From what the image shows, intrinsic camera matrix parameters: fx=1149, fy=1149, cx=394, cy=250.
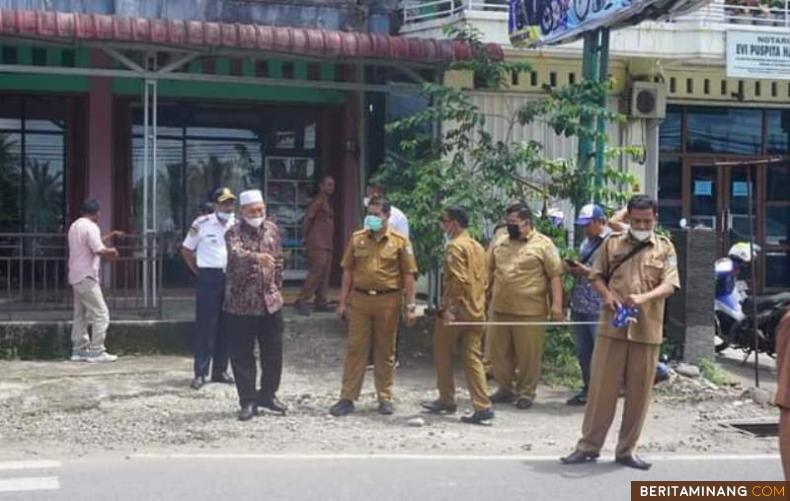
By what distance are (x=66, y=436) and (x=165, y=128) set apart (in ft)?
23.6

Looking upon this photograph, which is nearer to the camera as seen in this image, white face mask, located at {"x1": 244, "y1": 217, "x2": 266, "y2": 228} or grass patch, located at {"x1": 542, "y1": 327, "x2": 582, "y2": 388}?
white face mask, located at {"x1": 244, "y1": 217, "x2": 266, "y2": 228}

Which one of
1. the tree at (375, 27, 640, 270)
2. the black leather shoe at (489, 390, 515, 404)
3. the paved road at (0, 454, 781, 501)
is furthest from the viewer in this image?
the tree at (375, 27, 640, 270)

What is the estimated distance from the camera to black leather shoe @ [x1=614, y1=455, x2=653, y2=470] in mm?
7770

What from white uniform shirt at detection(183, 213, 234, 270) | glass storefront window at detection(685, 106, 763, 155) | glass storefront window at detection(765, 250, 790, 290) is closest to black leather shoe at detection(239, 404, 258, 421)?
white uniform shirt at detection(183, 213, 234, 270)

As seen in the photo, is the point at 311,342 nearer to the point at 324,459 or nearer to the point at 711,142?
the point at 324,459

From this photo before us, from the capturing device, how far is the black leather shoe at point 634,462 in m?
7.77

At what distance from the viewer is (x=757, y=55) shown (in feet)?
47.6

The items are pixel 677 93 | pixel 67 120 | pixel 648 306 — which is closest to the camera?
pixel 648 306

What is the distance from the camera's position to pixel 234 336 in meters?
9.30

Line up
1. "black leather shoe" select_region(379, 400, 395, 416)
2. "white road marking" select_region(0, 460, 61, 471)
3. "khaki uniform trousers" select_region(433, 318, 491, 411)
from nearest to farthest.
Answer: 1. "white road marking" select_region(0, 460, 61, 471)
2. "khaki uniform trousers" select_region(433, 318, 491, 411)
3. "black leather shoe" select_region(379, 400, 395, 416)

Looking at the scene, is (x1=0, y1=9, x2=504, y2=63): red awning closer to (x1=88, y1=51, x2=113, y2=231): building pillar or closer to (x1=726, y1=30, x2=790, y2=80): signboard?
(x1=88, y1=51, x2=113, y2=231): building pillar

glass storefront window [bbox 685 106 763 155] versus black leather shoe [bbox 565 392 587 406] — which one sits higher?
glass storefront window [bbox 685 106 763 155]

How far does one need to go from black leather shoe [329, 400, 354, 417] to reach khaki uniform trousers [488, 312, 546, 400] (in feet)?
4.90

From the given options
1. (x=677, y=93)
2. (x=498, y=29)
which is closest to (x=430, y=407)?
(x=498, y=29)
